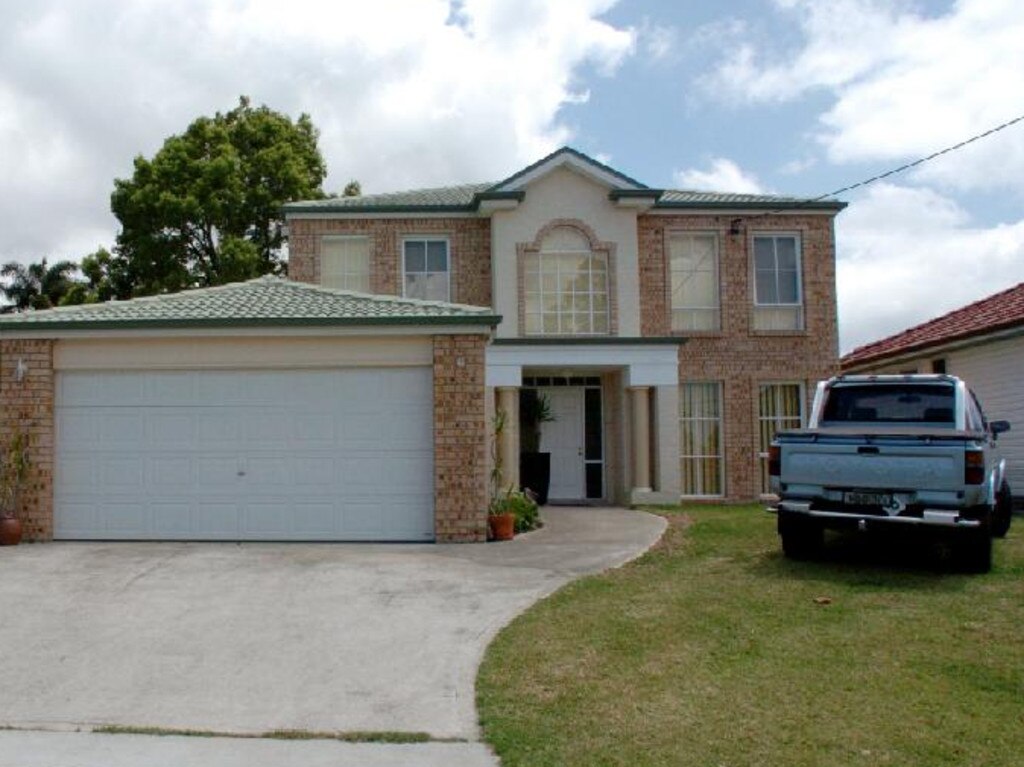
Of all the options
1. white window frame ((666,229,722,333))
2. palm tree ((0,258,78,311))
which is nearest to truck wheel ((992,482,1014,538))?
white window frame ((666,229,722,333))

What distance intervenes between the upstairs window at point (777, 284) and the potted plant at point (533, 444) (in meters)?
4.77

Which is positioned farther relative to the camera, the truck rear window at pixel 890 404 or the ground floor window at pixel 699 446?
the ground floor window at pixel 699 446

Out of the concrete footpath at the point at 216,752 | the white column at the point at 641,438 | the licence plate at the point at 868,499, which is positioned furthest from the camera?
the white column at the point at 641,438

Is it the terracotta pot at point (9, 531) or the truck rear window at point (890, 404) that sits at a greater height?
the truck rear window at point (890, 404)

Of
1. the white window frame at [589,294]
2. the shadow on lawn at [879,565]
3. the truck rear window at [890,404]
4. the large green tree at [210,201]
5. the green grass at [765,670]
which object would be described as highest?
the large green tree at [210,201]

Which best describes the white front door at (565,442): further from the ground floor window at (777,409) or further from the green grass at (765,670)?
the green grass at (765,670)

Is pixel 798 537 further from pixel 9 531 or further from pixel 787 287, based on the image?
pixel 787 287

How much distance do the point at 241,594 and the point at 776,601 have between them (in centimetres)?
502

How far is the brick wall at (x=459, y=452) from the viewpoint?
484 inches

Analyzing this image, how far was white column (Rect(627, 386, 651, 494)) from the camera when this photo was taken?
18391mm

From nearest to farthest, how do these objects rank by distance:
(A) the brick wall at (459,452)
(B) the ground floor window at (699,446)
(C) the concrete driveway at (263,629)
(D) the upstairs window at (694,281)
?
(C) the concrete driveway at (263,629) → (A) the brick wall at (459,452) → (B) the ground floor window at (699,446) → (D) the upstairs window at (694,281)

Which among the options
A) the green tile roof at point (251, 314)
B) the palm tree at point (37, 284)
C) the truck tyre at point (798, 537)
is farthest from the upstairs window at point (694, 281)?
the palm tree at point (37, 284)

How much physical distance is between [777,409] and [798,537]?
9.25 m

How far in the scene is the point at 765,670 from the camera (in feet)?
22.3
